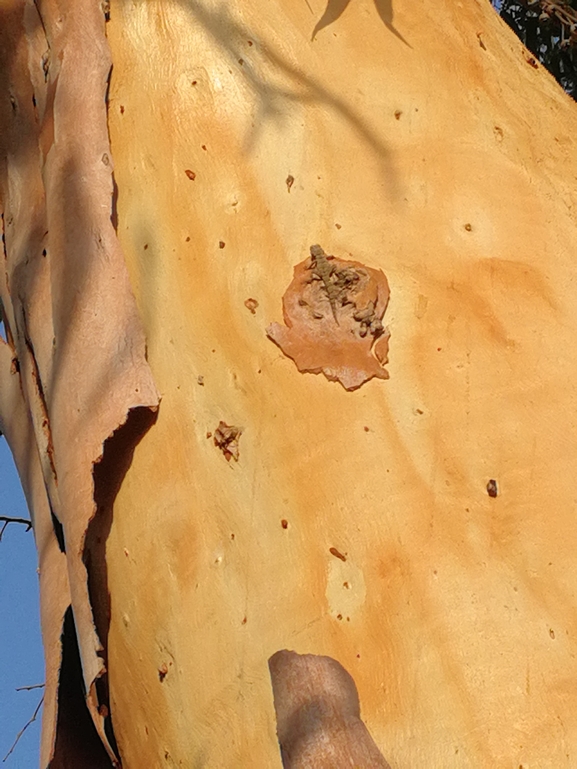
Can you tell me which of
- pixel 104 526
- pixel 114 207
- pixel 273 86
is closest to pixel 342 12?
pixel 273 86

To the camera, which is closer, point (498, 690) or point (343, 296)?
point (498, 690)

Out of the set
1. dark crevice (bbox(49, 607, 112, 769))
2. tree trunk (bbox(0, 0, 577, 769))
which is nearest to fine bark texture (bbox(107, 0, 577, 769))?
tree trunk (bbox(0, 0, 577, 769))

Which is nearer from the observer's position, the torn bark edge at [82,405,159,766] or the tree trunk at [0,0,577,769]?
the tree trunk at [0,0,577,769]

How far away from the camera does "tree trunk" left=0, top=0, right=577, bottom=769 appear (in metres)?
0.72

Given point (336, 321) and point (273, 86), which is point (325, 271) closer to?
point (336, 321)

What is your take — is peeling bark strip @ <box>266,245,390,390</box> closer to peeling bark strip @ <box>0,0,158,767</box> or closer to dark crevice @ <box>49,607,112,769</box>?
peeling bark strip @ <box>0,0,158,767</box>

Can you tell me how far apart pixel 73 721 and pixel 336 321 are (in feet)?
1.61

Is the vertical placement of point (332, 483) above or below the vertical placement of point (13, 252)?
above

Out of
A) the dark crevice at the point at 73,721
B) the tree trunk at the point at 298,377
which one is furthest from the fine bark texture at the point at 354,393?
the dark crevice at the point at 73,721

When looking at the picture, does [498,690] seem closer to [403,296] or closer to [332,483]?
[332,483]

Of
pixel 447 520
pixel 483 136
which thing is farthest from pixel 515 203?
pixel 447 520

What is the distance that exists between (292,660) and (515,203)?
1.48 feet

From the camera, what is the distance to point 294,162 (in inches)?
36.2

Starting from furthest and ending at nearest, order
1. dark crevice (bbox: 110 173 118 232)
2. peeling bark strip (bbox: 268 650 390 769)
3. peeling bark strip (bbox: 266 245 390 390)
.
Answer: dark crevice (bbox: 110 173 118 232), peeling bark strip (bbox: 266 245 390 390), peeling bark strip (bbox: 268 650 390 769)
